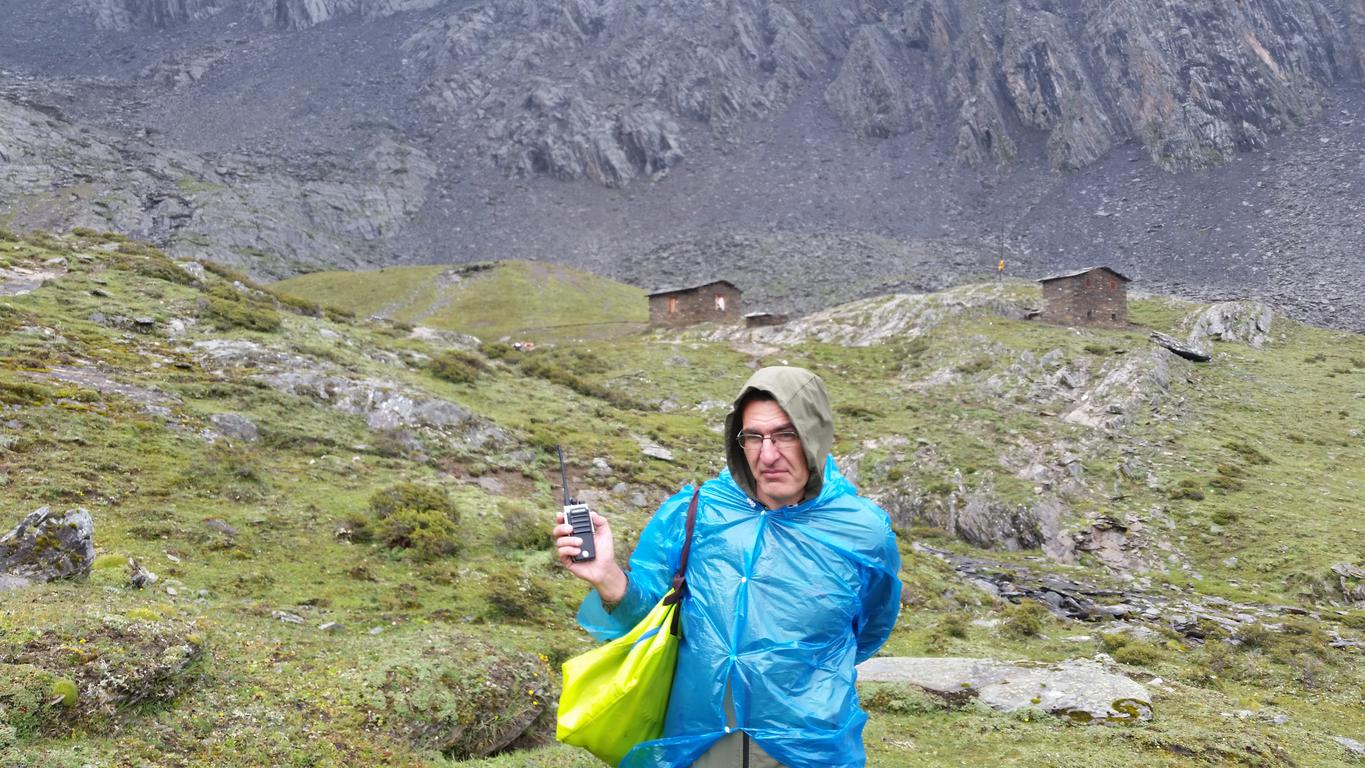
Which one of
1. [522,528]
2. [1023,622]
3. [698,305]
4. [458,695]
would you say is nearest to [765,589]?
[458,695]

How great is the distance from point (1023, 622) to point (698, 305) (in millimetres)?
41161

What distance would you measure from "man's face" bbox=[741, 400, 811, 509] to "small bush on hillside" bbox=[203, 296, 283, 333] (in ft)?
80.3

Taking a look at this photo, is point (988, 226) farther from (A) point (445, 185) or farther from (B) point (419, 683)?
(B) point (419, 683)

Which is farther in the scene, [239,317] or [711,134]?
[711,134]

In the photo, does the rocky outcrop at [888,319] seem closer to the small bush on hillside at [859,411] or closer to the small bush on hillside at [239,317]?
the small bush on hillside at [859,411]

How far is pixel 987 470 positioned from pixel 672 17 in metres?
139

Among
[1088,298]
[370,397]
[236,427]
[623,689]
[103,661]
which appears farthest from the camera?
[1088,298]

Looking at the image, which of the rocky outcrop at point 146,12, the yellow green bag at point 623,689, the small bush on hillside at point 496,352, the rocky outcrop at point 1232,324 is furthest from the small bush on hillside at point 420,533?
the rocky outcrop at point 146,12

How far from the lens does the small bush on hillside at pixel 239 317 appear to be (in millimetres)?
23781

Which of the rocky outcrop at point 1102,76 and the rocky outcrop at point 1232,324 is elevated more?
the rocky outcrop at point 1102,76

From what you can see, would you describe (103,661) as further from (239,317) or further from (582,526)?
(239,317)

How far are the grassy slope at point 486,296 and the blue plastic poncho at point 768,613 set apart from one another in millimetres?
61601

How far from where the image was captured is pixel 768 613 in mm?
3635

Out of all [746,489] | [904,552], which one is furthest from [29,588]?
[904,552]
